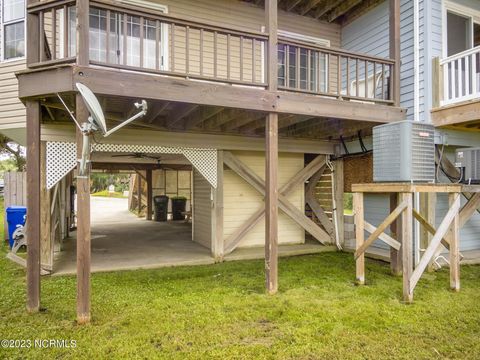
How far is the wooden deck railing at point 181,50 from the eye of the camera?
367 cm

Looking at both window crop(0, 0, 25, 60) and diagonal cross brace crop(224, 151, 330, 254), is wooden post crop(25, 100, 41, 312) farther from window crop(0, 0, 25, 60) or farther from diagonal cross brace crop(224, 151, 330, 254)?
diagonal cross brace crop(224, 151, 330, 254)

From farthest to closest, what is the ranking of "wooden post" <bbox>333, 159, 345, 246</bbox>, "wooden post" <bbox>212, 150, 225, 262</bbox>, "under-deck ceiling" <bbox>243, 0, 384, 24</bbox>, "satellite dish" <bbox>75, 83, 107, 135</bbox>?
"wooden post" <bbox>333, 159, 345, 246</bbox> < "under-deck ceiling" <bbox>243, 0, 384, 24</bbox> < "wooden post" <bbox>212, 150, 225, 262</bbox> < "satellite dish" <bbox>75, 83, 107, 135</bbox>

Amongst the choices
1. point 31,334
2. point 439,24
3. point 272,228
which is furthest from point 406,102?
point 31,334

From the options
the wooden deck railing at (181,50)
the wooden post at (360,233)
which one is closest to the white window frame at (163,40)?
the wooden deck railing at (181,50)

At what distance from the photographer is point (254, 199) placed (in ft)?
24.2

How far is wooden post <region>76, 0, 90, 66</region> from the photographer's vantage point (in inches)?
132

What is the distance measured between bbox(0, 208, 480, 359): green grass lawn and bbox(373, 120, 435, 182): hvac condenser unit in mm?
1559

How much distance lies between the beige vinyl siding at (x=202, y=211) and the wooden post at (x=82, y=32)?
419cm

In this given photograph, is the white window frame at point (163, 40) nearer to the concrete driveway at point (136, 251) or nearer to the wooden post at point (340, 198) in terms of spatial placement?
the concrete driveway at point (136, 251)

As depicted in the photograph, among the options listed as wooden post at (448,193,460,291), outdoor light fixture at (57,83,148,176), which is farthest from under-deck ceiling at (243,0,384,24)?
outdoor light fixture at (57,83,148,176)

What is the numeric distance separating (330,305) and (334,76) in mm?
5467

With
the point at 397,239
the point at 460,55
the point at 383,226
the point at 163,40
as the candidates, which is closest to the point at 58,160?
the point at 163,40

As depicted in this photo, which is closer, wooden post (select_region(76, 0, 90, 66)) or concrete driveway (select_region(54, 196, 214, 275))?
wooden post (select_region(76, 0, 90, 66))

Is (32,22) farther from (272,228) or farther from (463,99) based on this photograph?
(463,99)
